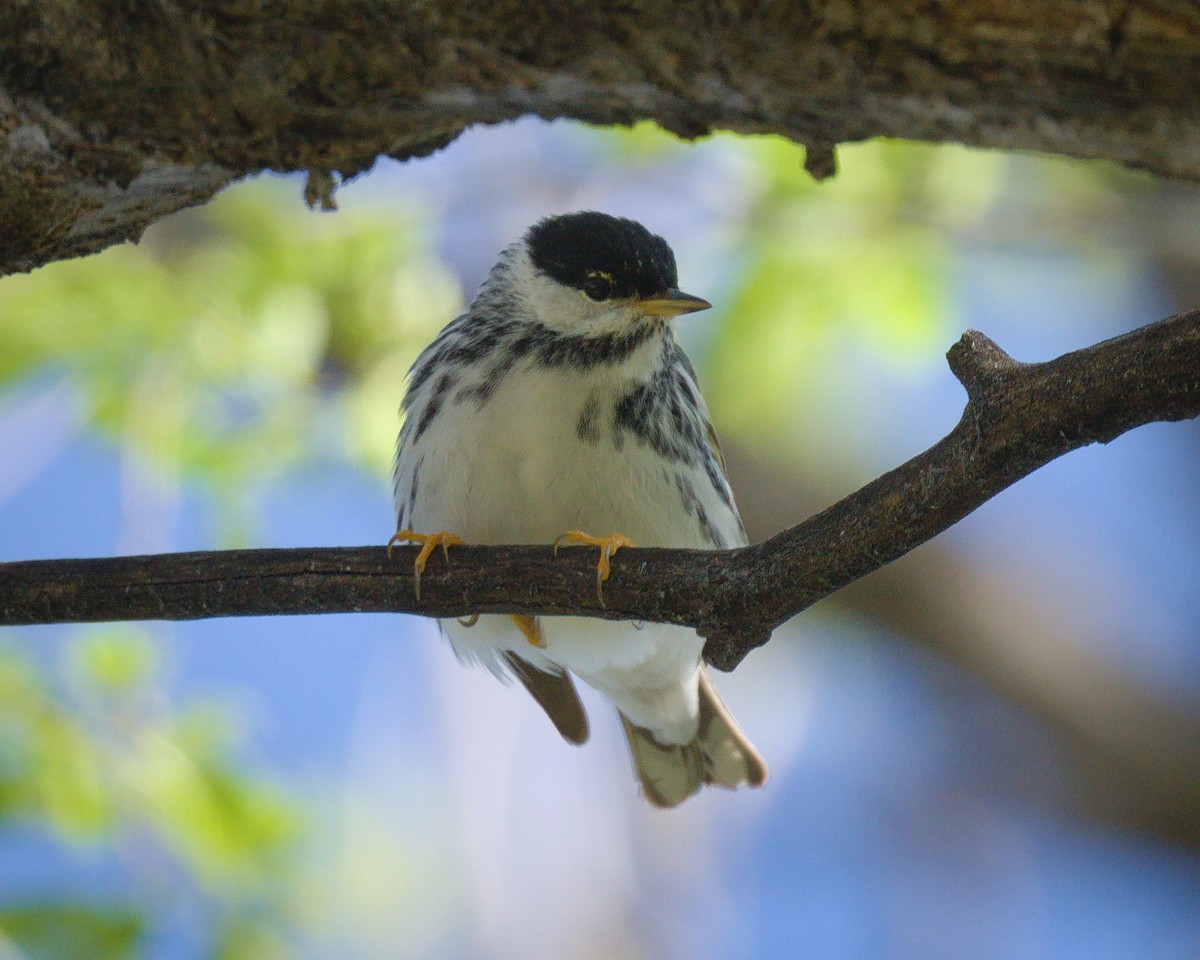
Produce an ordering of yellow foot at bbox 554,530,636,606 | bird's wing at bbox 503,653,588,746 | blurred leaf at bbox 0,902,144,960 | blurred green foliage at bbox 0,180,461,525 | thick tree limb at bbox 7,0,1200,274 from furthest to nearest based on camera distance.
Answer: blurred green foliage at bbox 0,180,461,525, bird's wing at bbox 503,653,588,746, blurred leaf at bbox 0,902,144,960, yellow foot at bbox 554,530,636,606, thick tree limb at bbox 7,0,1200,274

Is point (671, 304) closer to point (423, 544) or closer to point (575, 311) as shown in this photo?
point (575, 311)

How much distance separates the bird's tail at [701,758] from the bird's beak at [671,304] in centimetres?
129

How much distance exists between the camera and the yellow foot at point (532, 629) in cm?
363

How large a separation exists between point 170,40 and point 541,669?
2.23 meters

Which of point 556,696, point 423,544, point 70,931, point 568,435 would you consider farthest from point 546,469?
point 70,931

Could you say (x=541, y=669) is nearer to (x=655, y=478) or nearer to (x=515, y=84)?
(x=655, y=478)

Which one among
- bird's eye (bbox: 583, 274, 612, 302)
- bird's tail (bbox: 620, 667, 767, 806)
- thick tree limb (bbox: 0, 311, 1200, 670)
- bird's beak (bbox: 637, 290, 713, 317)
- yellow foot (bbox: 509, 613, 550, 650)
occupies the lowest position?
thick tree limb (bbox: 0, 311, 1200, 670)

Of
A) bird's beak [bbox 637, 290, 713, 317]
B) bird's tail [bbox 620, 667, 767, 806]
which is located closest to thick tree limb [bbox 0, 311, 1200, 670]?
bird's beak [bbox 637, 290, 713, 317]

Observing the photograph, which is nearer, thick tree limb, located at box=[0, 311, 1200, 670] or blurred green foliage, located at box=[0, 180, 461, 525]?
thick tree limb, located at box=[0, 311, 1200, 670]

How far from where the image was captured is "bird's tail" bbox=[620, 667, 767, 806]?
4.28 meters

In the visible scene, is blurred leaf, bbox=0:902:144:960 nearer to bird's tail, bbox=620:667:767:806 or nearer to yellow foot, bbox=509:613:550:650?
yellow foot, bbox=509:613:550:650

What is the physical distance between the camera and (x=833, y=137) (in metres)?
2.64

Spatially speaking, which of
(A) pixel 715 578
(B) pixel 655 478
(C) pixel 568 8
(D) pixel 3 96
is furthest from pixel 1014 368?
(D) pixel 3 96

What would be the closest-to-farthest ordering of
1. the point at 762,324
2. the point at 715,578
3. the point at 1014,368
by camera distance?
the point at 1014,368
the point at 715,578
the point at 762,324
